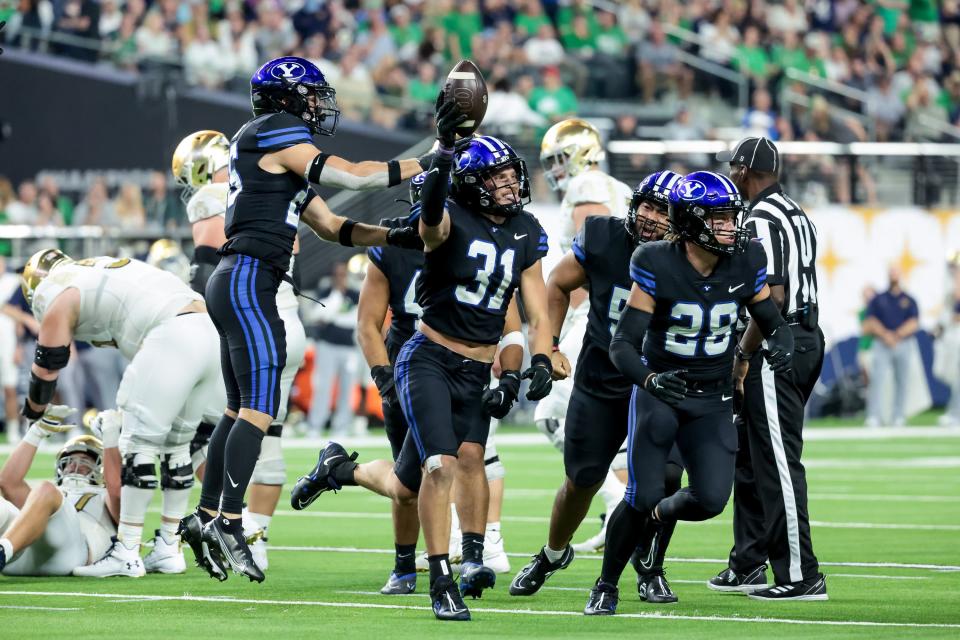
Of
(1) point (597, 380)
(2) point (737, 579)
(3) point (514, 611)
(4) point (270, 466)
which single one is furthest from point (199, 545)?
(2) point (737, 579)

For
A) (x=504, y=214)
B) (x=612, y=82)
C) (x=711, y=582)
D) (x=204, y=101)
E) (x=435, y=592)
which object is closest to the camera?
(x=435, y=592)

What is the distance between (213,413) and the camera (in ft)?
30.1

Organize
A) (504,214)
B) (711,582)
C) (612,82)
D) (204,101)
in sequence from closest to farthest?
(504,214), (711,582), (204,101), (612,82)

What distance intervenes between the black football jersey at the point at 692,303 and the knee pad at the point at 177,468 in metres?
2.82

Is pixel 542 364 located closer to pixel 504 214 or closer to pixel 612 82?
pixel 504 214

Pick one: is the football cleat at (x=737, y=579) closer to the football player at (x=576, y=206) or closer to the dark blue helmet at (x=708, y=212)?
the football player at (x=576, y=206)

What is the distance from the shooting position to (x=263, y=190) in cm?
750

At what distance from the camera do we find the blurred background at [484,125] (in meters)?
20.0

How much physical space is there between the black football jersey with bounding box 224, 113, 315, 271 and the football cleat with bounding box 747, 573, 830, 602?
8.65 feet

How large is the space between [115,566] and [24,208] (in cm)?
1191

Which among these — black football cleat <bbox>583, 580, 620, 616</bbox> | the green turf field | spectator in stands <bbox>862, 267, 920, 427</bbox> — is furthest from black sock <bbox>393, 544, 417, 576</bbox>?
spectator in stands <bbox>862, 267, 920, 427</bbox>

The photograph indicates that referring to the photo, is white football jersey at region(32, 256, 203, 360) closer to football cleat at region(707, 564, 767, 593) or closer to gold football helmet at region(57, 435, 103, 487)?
gold football helmet at region(57, 435, 103, 487)

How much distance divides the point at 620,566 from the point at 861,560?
2.56 m

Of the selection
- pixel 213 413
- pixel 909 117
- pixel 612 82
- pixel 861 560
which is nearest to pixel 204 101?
pixel 612 82
